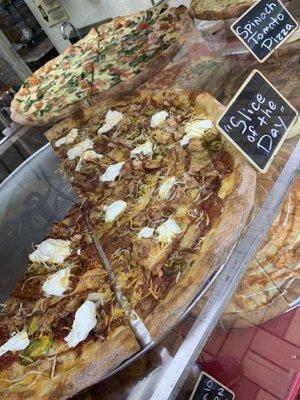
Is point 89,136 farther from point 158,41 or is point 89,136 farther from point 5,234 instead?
point 158,41

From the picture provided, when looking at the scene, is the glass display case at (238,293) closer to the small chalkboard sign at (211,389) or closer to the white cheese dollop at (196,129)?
the small chalkboard sign at (211,389)

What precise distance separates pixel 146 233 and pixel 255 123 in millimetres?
802

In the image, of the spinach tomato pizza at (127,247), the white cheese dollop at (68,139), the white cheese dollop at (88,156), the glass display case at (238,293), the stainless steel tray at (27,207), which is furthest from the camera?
the white cheese dollop at (68,139)

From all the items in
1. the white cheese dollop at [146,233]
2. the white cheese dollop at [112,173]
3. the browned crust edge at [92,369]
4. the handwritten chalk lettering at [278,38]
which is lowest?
the browned crust edge at [92,369]

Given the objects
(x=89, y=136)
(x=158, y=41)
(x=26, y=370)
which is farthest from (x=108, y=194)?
(x=158, y=41)

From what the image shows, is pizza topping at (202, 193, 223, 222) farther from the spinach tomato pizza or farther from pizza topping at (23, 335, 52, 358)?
pizza topping at (23, 335, 52, 358)

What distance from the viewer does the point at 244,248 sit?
1.70 m

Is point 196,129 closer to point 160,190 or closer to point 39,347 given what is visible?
point 160,190

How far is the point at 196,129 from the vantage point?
2.52m

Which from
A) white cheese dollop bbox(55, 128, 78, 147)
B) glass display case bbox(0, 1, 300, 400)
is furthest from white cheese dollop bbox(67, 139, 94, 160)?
glass display case bbox(0, 1, 300, 400)

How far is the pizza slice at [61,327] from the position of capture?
1679 millimetres

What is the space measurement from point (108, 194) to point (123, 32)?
3.25m

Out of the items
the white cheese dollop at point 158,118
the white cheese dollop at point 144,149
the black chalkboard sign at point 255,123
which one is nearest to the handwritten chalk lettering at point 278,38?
the black chalkboard sign at point 255,123

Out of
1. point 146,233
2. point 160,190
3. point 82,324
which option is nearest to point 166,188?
point 160,190
